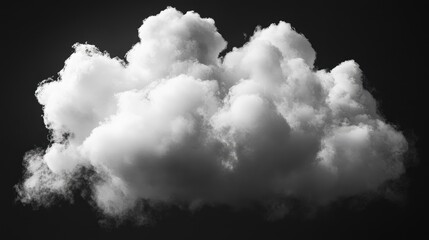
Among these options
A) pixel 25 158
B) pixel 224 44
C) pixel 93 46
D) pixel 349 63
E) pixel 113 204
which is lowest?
pixel 113 204

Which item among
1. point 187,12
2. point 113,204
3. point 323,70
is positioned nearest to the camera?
point 113,204

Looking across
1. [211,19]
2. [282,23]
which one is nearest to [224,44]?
[211,19]

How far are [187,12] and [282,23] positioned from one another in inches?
439

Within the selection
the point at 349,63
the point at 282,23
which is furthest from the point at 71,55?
the point at 349,63

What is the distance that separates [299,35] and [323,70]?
4826 mm

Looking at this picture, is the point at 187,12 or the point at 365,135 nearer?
the point at 187,12

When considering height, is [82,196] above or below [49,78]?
below

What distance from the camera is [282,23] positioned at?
157 ft

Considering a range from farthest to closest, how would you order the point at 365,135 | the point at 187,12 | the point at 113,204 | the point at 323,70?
the point at 323,70, the point at 365,135, the point at 187,12, the point at 113,204

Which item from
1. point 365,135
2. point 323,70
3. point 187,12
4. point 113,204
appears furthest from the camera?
point 323,70

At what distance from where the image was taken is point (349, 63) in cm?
4981

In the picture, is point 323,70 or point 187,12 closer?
point 187,12

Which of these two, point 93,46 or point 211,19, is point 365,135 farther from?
point 93,46

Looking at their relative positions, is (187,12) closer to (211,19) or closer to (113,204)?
(211,19)
